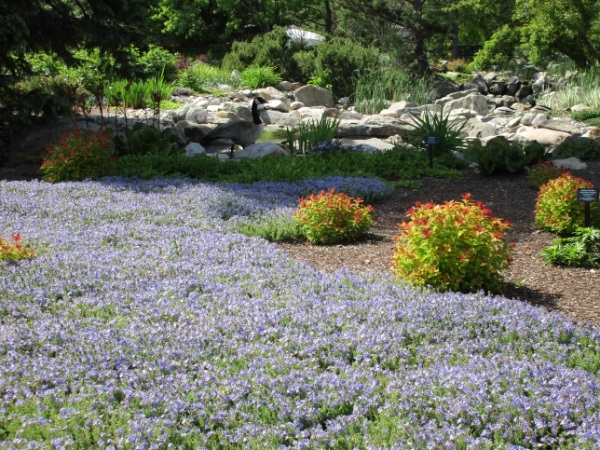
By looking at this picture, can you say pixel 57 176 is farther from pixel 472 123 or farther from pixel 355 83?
pixel 355 83

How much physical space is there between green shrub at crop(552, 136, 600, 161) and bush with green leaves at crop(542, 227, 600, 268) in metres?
5.63

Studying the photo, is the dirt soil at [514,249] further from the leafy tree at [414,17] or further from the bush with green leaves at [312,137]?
the leafy tree at [414,17]

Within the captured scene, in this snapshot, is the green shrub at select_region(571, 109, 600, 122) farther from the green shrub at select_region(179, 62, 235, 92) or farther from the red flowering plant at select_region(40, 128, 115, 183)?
the red flowering plant at select_region(40, 128, 115, 183)

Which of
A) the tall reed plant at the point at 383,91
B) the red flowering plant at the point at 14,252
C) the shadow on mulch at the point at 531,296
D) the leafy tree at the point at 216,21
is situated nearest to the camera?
the shadow on mulch at the point at 531,296

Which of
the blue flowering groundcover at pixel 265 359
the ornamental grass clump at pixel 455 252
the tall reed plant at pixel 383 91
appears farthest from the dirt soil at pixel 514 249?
the tall reed plant at pixel 383 91

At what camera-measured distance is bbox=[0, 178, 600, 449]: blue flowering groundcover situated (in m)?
2.93

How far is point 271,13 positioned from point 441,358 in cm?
2700

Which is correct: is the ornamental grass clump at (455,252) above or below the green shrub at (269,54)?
below

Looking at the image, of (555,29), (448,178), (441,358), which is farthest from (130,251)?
(555,29)

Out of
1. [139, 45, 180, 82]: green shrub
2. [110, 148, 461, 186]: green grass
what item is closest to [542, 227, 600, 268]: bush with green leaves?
[110, 148, 461, 186]: green grass

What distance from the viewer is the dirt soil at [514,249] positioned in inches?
193

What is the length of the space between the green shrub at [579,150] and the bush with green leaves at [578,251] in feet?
18.5

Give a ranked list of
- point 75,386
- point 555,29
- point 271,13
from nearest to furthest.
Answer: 1. point 75,386
2. point 555,29
3. point 271,13

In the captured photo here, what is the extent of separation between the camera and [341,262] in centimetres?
587
